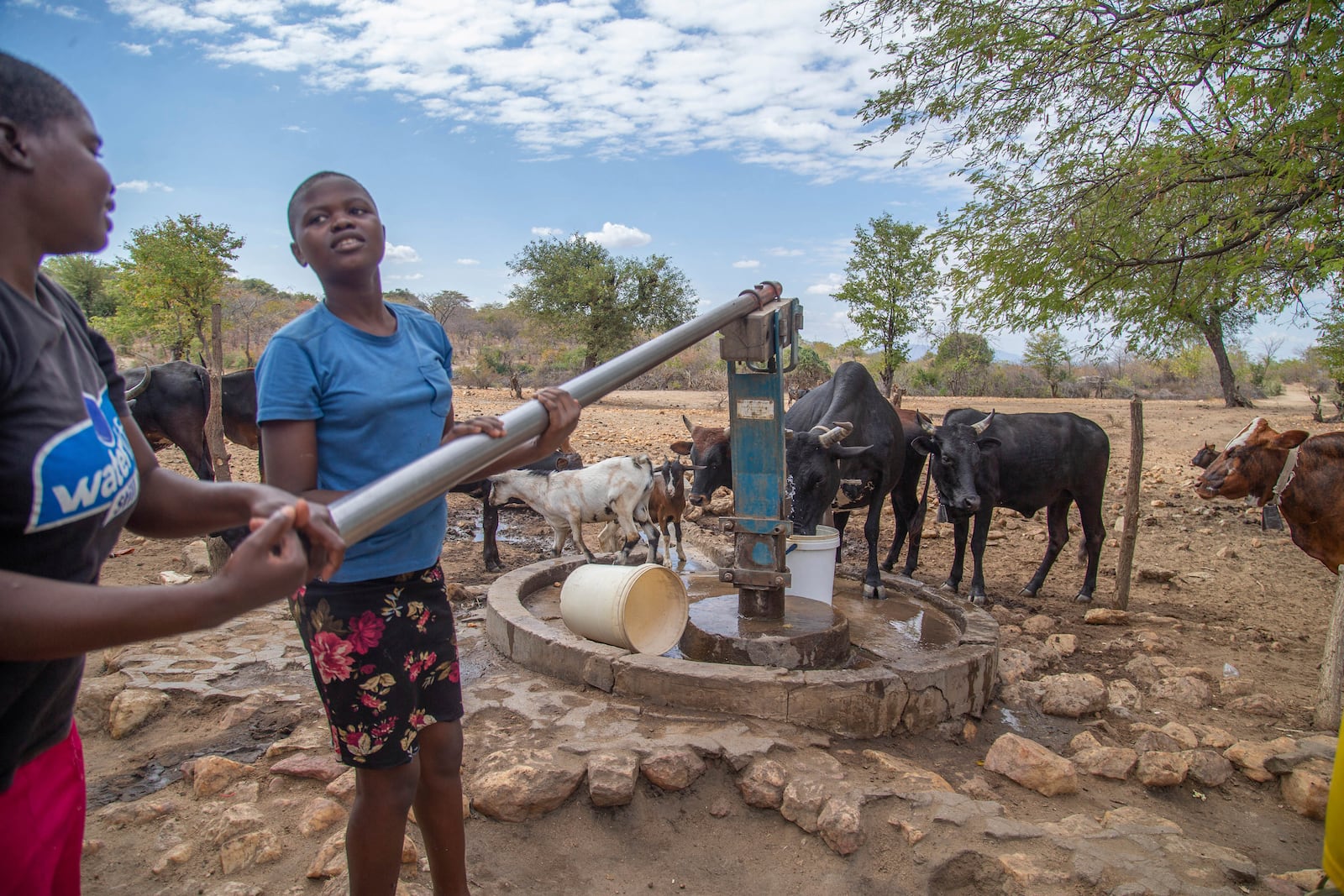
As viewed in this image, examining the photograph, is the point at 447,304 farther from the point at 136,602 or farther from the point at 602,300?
the point at 136,602

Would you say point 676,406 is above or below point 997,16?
below

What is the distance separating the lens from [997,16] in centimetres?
743

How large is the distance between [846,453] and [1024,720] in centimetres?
225

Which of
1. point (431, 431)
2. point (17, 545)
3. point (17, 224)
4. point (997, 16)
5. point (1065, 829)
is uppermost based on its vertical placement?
point (997, 16)

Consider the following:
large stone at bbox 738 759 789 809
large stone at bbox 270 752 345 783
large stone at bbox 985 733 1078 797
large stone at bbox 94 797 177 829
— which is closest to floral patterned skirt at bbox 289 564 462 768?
Result: large stone at bbox 270 752 345 783

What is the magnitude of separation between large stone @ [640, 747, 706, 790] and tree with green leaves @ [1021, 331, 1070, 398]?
98.3 feet

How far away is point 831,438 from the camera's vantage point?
19.8 feet

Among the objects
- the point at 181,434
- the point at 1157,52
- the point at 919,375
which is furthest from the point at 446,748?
the point at 919,375

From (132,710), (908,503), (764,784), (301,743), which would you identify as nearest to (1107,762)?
(764,784)

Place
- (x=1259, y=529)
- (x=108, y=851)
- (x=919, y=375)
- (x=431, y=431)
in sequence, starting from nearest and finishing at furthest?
1. (x=431, y=431)
2. (x=108, y=851)
3. (x=1259, y=529)
4. (x=919, y=375)

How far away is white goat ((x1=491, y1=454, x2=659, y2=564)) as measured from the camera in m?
6.98

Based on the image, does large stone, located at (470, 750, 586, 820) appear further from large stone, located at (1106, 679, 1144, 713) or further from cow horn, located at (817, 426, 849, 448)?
large stone, located at (1106, 679, 1144, 713)

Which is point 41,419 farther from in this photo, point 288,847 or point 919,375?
point 919,375

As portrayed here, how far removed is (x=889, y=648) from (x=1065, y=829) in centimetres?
184
